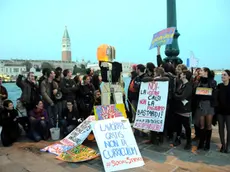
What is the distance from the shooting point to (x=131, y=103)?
5602 millimetres

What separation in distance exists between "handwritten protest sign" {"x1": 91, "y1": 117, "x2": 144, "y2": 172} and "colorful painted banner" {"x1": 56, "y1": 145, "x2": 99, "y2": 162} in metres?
0.46

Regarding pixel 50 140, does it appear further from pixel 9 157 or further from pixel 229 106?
pixel 229 106

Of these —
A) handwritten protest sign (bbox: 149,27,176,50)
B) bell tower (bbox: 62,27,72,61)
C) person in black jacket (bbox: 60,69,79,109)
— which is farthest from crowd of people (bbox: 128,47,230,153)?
bell tower (bbox: 62,27,72,61)

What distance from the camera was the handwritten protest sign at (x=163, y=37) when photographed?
5.76 m

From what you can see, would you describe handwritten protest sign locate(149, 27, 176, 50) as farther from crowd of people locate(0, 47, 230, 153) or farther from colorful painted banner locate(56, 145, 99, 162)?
colorful painted banner locate(56, 145, 99, 162)

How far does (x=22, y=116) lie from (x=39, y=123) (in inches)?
23.6

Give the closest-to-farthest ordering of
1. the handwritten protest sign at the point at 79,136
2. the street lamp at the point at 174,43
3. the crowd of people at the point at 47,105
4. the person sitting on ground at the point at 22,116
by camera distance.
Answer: the handwritten protest sign at the point at 79,136
the crowd of people at the point at 47,105
the person sitting on ground at the point at 22,116
the street lamp at the point at 174,43

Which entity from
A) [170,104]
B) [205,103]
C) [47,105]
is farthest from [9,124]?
[205,103]

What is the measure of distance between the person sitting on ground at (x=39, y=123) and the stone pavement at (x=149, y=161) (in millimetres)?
631

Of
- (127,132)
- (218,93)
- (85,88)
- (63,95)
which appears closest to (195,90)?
(218,93)

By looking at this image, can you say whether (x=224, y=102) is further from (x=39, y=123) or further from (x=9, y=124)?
(x=9, y=124)

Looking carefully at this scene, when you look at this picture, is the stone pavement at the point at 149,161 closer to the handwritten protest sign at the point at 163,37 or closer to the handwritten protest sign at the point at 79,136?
the handwritten protest sign at the point at 79,136

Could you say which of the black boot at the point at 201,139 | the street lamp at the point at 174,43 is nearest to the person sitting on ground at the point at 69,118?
the black boot at the point at 201,139

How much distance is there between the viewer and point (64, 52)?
11981cm
